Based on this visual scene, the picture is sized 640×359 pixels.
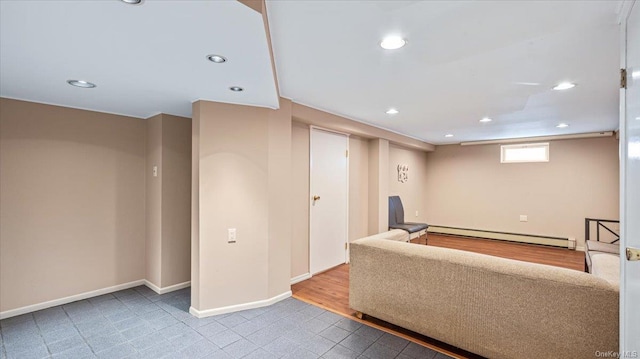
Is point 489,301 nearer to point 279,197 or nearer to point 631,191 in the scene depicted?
point 631,191

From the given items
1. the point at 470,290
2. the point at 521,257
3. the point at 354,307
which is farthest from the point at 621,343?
the point at 521,257

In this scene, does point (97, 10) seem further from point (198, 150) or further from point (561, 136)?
point (561, 136)

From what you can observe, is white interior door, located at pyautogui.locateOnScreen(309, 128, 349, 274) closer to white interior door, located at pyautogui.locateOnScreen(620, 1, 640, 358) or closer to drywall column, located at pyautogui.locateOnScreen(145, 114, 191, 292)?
drywall column, located at pyautogui.locateOnScreen(145, 114, 191, 292)

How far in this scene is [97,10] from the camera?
1258 mm

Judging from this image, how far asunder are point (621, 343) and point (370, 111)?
3.04 meters

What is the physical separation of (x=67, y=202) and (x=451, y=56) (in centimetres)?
394

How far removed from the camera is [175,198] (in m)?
3.45

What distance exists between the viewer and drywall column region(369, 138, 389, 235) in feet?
16.1

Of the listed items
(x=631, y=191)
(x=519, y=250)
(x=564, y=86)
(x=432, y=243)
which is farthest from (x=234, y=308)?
(x=519, y=250)

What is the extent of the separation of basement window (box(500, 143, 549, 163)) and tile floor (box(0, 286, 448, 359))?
17.7ft

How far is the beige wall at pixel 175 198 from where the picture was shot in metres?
3.37

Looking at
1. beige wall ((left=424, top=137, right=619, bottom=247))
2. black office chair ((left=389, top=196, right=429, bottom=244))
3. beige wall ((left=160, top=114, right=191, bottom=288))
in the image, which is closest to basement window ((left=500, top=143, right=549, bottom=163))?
beige wall ((left=424, top=137, right=619, bottom=247))

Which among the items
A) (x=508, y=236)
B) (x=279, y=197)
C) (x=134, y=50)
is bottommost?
(x=508, y=236)

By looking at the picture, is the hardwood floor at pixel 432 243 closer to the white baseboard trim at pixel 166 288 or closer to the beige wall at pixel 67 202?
the white baseboard trim at pixel 166 288
